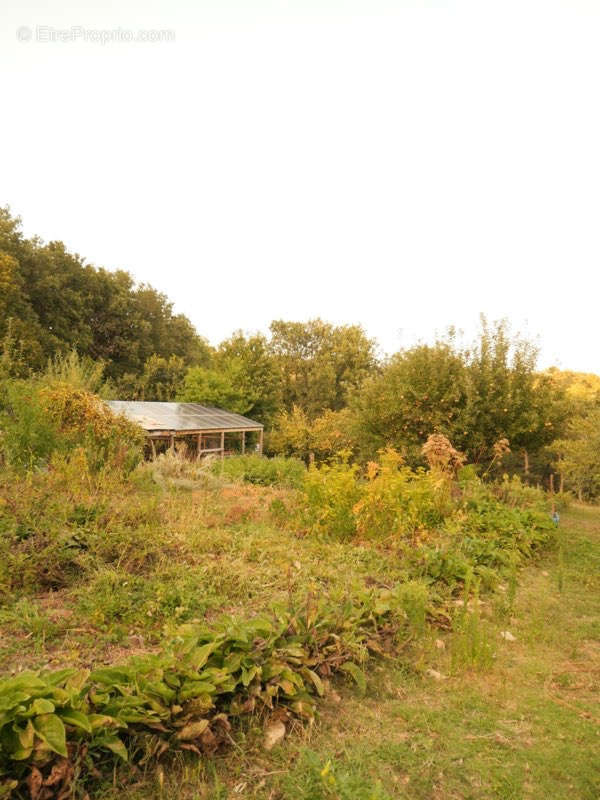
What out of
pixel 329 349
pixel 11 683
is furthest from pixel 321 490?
pixel 329 349

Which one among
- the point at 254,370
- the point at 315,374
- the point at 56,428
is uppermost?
the point at 315,374

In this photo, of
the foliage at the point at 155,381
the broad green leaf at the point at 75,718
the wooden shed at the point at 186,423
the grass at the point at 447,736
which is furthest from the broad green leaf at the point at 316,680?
the foliage at the point at 155,381

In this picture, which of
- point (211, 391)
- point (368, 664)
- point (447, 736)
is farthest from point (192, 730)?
point (211, 391)

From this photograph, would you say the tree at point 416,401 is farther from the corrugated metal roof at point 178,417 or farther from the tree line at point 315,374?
the corrugated metal roof at point 178,417

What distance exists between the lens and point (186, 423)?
18094 mm

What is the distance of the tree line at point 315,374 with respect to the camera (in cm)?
1249

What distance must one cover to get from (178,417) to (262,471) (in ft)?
24.6

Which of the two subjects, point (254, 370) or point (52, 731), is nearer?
point (52, 731)

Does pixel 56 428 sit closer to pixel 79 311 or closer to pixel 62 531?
pixel 62 531

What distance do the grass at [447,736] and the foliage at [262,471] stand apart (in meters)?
7.07

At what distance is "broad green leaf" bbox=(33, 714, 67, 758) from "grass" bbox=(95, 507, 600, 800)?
12.9 inches

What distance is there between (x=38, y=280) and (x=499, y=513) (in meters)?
25.3

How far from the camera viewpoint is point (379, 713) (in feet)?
8.72

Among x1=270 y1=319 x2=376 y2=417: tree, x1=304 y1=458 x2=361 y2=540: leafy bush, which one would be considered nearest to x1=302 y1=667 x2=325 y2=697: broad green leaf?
x1=304 y1=458 x2=361 y2=540: leafy bush
